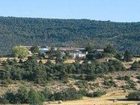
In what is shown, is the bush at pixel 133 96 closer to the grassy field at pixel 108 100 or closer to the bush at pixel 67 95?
the grassy field at pixel 108 100

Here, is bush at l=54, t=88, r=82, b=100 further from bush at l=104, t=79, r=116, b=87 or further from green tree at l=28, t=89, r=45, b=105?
bush at l=104, t=79, r=116, b=87

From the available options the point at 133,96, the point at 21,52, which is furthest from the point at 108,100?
the point at 21,52

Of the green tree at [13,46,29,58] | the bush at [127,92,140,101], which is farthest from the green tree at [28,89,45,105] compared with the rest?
the green tree at [13,46,29,58]

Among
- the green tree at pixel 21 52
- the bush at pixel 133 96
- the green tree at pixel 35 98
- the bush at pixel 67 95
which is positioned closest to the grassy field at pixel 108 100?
the bush at pixel 133 96

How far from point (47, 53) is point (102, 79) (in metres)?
30.4

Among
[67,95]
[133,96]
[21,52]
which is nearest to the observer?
[133,96]

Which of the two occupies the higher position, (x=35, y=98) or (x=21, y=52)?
(x=21, y=52)

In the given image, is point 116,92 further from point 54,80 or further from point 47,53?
point 47,53

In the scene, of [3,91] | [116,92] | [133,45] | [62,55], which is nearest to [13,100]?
[3,91]

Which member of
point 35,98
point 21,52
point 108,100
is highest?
Result: point 21,52

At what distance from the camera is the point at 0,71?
94375 millimetres

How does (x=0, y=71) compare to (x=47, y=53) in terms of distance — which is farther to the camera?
(x=47, y=53)

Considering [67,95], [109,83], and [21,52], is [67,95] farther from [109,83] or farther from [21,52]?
[21,52]

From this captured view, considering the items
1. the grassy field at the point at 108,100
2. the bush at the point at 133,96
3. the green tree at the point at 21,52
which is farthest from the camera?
the green tree at the point at 21,52
